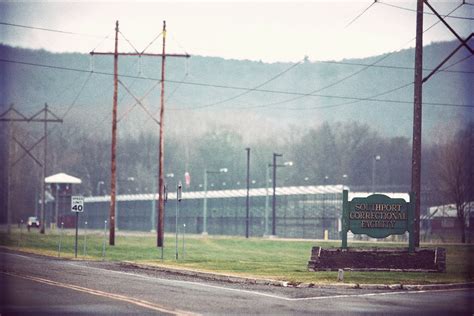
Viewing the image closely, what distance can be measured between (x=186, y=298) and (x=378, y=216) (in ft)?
42.9

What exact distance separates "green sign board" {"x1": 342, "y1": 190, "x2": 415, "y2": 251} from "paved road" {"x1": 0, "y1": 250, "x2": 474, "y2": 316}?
7.05 metres

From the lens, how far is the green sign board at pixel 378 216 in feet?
105

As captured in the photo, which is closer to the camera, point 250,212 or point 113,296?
point 113,296

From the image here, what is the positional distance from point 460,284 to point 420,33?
36.4ft

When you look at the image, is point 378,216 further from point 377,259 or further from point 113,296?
point 113,296

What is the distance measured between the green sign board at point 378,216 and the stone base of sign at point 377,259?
0.75 m

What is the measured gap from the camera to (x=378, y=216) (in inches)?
1260

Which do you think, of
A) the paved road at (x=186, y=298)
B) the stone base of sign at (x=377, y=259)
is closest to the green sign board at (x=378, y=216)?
the stone base of sign at (x=377, y=259)

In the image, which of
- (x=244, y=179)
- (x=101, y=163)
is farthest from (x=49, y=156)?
(x=244, y=179)

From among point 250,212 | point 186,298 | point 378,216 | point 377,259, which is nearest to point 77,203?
point 378,216

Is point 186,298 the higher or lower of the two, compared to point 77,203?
lower

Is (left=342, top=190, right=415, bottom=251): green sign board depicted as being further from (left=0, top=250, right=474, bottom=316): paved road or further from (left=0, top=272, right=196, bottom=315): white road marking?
(left=0, top=272, right=196, bottom=315): white road marking

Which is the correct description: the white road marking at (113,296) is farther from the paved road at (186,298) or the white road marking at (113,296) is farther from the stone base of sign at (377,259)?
the stone base of sign at (377,259)

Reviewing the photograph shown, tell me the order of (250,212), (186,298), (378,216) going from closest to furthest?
(186,298) → (378,216) → (250,212)
